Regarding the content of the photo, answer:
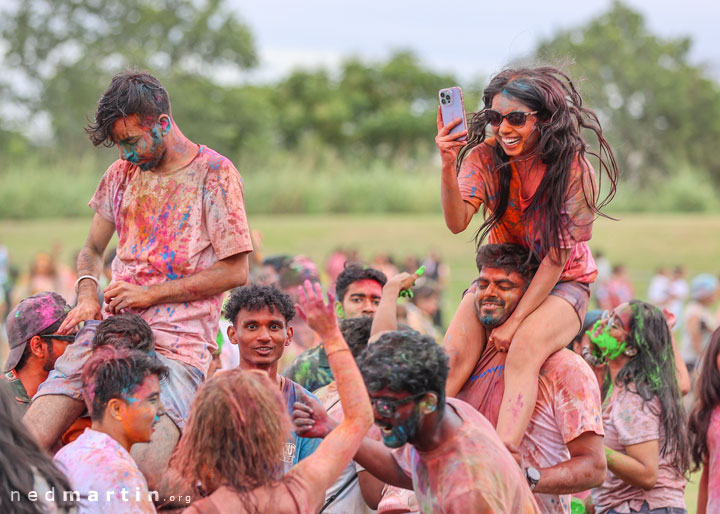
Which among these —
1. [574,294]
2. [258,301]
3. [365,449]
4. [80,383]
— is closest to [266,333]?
[258,301]

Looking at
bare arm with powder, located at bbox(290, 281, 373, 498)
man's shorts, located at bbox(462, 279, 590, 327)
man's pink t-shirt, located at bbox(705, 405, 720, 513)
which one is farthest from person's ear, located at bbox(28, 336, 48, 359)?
man's pink t-shirt, located at bbox(705, 405, 720, 513)

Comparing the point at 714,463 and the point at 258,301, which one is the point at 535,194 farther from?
the point at 714,463

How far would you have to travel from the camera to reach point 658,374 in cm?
571

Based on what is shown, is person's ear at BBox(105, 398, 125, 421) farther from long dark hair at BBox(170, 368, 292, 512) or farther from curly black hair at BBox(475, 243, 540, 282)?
curly black hair at BBox(475, 243, 540, 282)

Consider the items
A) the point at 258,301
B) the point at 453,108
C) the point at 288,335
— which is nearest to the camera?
the point at 453,108

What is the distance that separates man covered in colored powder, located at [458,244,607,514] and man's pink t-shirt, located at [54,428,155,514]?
6.10 ft

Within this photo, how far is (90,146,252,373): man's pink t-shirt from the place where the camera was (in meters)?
4.55

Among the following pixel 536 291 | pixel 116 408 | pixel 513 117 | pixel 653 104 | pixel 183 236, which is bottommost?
pixel 116 408

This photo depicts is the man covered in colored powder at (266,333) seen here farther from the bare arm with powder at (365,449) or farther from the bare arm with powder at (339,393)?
the bare arm with powder at (339,393)

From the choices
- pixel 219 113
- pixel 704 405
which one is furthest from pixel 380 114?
pixel 704 405

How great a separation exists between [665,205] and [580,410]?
38.1 meters

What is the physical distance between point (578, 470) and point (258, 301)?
6.23ft

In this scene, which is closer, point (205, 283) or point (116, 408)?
point (116, 408)

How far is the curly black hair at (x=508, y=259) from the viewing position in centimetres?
459
